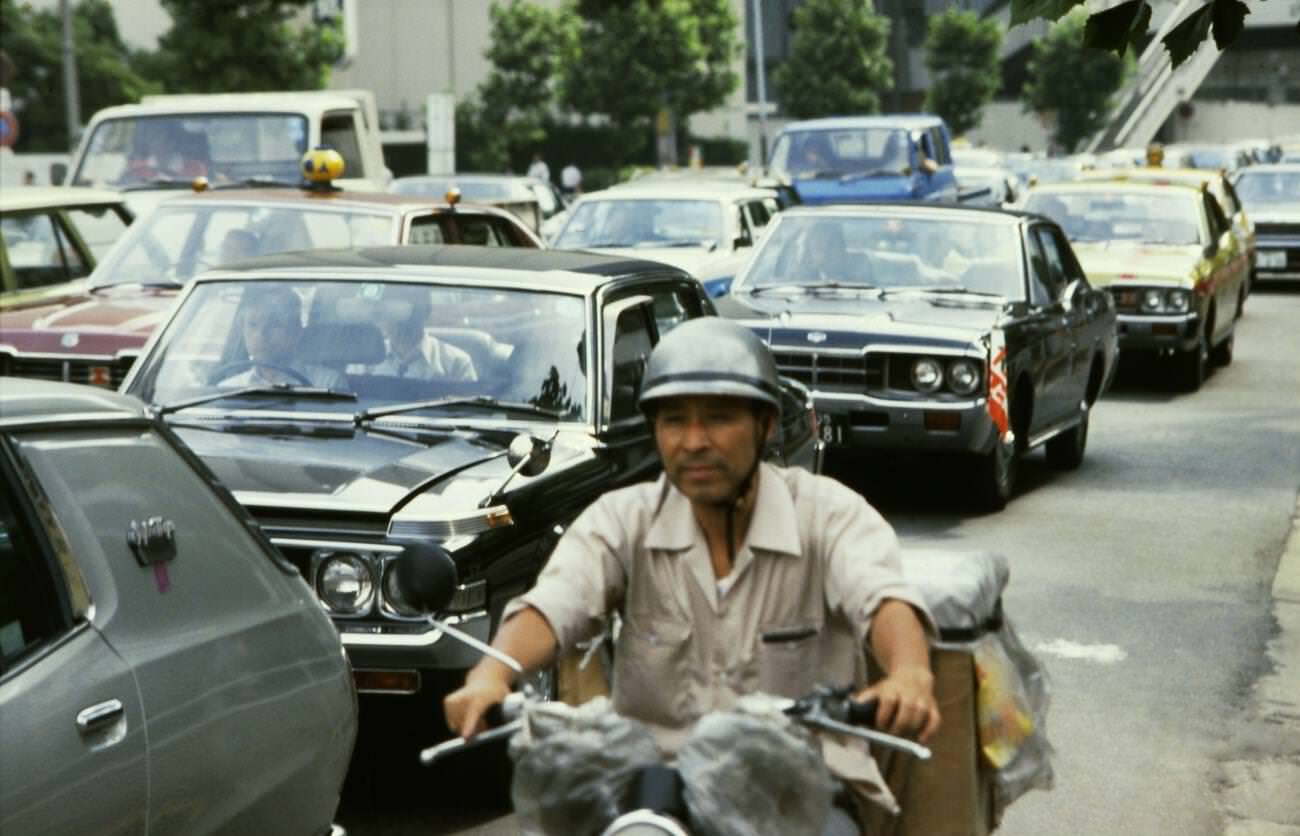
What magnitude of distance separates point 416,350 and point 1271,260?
2456 cm

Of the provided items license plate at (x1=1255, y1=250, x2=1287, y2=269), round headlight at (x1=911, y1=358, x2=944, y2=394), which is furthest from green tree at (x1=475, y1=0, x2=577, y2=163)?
round headlight at (x1=911, y1=358, x2=944, y2=394)

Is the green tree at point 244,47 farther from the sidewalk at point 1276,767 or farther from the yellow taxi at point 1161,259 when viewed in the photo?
the sidewalk at point 1276,767

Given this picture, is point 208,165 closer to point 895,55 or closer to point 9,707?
point 9,707

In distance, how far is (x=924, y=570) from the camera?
4328 mm

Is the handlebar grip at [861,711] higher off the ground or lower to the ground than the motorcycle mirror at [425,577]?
lower

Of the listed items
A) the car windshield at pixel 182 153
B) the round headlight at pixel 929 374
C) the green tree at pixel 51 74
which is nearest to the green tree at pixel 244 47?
the green tree at pixel 51 74

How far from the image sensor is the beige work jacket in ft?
12.4

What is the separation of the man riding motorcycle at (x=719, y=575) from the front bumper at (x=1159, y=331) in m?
15.5

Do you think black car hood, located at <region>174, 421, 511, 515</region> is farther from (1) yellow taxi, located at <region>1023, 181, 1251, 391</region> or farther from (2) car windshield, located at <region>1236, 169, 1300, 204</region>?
(2) car windshield, located at <region>1236, 169, 1300, 204</region>

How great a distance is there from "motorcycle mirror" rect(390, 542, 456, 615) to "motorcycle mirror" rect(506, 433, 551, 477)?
10.5 ft

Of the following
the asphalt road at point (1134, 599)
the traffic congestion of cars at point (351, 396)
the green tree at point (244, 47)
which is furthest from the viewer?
the green tree at point (244, 47)

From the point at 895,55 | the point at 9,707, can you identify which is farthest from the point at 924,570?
the point at 895,55

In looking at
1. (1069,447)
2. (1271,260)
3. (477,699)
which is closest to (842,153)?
(1271,260)

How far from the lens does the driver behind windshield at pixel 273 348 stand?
314 inches
